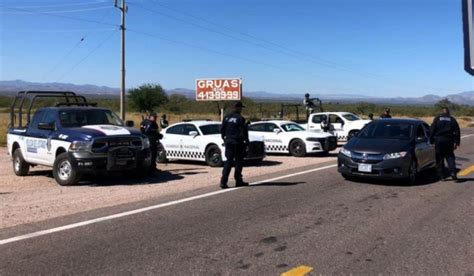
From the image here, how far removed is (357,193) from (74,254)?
5.89m

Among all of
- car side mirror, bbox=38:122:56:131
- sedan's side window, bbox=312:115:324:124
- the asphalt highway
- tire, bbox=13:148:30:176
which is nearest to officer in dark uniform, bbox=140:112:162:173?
car side mirror, bbox=38:122:56:131

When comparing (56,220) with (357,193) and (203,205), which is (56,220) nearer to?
(203,205)

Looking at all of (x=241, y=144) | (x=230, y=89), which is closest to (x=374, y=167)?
(x=241, y=144)

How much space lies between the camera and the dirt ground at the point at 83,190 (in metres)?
8.53

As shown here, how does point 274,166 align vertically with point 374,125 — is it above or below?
below

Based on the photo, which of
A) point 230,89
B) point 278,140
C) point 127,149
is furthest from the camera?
point 230,89

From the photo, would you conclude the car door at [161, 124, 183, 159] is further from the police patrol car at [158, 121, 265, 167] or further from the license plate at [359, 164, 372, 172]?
the license plate at [359, 164, 372, 172]

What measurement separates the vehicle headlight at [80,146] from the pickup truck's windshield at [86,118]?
101 cm

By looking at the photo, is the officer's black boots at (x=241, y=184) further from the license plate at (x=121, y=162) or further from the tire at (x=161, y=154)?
the tire at (x=161, y=154)

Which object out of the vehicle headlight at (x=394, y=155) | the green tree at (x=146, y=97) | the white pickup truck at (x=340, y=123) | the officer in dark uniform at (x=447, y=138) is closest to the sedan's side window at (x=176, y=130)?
the vehicle headlight at (x=394, y=155)

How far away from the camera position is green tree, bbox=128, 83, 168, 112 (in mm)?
73875

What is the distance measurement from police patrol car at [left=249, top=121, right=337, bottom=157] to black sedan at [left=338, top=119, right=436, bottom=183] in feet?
19.9

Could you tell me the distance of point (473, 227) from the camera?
23.9ft

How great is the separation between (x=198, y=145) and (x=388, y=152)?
6.61 meters
